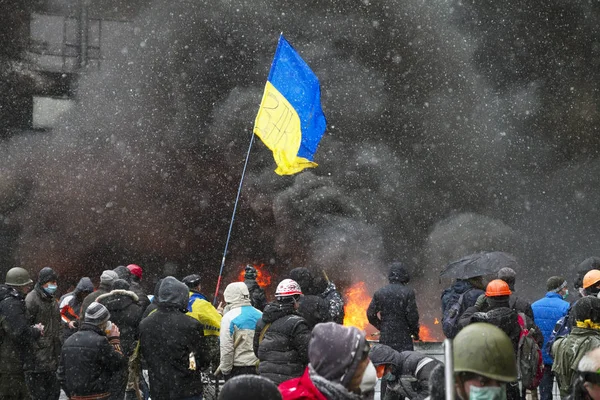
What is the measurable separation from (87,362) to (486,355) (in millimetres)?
3358

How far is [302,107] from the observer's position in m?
8.41

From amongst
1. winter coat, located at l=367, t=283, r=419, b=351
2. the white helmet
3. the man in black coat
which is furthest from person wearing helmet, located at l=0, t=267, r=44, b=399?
winter coat, located at l=367, t=283, r=419, b=351

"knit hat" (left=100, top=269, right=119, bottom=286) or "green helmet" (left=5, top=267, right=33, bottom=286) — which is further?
"knit hat" (left=100, top=269, right=119, bottom=286)

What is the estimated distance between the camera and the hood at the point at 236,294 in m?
6.30

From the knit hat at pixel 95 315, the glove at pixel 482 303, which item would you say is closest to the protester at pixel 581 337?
the glove at pixel 482 303

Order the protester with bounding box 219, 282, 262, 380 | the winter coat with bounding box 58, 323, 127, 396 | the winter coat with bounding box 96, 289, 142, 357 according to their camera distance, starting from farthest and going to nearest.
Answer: the winter coat with bounding box 96, 289, 142, 357 → the protester with bounding box 219, 282, 262, 380 → the winter coat with bounding box 58, 323, 127, 396

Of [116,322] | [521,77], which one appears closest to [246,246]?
[521,77]

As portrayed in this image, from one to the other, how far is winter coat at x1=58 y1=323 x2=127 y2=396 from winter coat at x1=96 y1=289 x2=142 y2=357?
146cm

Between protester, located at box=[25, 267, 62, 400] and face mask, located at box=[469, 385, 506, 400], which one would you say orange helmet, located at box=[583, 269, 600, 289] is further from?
protester, located at box=[25, 267, 62, 400]

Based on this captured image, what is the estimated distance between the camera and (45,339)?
22.9 feet

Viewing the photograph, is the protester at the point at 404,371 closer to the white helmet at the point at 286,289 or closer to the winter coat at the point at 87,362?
the white helmet at the point at 286,289

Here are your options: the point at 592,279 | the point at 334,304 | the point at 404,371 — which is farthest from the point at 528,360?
the point at 334,304

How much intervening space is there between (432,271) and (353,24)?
20.3ft

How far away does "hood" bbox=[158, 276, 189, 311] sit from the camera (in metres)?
5.30
